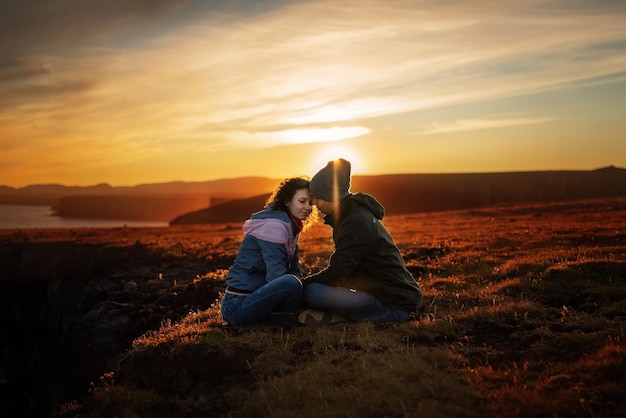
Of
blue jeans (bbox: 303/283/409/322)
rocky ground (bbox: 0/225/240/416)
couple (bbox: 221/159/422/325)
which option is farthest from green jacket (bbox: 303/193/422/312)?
rocky ground (bbox: 0/225/240/416)

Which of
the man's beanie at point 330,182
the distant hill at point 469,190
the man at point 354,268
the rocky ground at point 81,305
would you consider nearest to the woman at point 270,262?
the man's beanie at point 330,182

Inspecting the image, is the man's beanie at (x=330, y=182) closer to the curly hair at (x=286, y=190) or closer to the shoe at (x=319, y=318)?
the curly hair at (x=286, y=190)

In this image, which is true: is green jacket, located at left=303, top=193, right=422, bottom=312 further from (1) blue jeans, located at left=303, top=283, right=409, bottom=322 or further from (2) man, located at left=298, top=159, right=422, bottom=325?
(1) blue jeans, located at left=303, top=283, right=409, bottom=322

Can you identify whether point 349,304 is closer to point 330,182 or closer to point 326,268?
point 326,268

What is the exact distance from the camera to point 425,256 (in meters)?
19.2

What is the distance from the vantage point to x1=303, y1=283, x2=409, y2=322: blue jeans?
913 cm

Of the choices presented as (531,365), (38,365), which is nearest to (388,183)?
(38,365)

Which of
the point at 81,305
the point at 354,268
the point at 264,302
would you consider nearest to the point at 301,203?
the point at 354,268

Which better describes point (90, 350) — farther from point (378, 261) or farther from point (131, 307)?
point (378, 261)

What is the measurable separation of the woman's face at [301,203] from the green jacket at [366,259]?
0.49 meters

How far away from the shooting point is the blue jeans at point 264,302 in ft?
29.1

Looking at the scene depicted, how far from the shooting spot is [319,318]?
30.9ft

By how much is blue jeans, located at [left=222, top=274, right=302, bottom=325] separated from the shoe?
9.8 inches

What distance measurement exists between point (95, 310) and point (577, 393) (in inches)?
570
